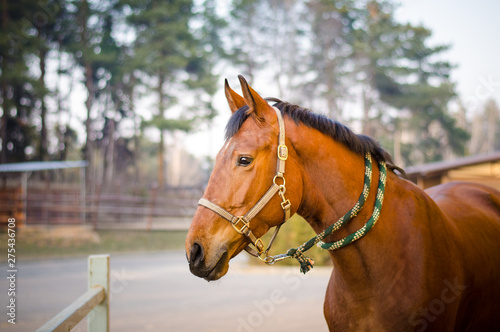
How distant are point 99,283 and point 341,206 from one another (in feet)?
5.47

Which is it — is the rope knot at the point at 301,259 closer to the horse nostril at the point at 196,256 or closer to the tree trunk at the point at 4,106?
the horse nostril at the point at 196,256

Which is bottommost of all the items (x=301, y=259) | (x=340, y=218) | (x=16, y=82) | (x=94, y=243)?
(x=94, y=243)

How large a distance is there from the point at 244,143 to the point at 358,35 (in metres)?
22.3

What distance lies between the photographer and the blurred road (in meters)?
5.30

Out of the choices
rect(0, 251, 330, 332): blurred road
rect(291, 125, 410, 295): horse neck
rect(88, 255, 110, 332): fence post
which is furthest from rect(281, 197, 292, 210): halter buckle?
rect(0, 251, 330, 332): blurred road

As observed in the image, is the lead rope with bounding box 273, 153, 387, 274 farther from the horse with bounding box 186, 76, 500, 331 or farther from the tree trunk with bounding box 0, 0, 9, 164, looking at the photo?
the tree trunk with bounding box 0, 0, 9, 164

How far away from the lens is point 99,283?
237 cm

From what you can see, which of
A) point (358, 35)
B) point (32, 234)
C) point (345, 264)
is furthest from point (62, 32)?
point (345, 264)

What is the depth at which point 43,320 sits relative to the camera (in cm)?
539

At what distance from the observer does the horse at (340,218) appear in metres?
1.59

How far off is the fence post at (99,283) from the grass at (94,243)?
11008mm

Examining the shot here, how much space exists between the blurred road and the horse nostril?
3350 mm

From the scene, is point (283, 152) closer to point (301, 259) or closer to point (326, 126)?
point (326, 126)

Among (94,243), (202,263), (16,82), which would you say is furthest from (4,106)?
(202,263)
